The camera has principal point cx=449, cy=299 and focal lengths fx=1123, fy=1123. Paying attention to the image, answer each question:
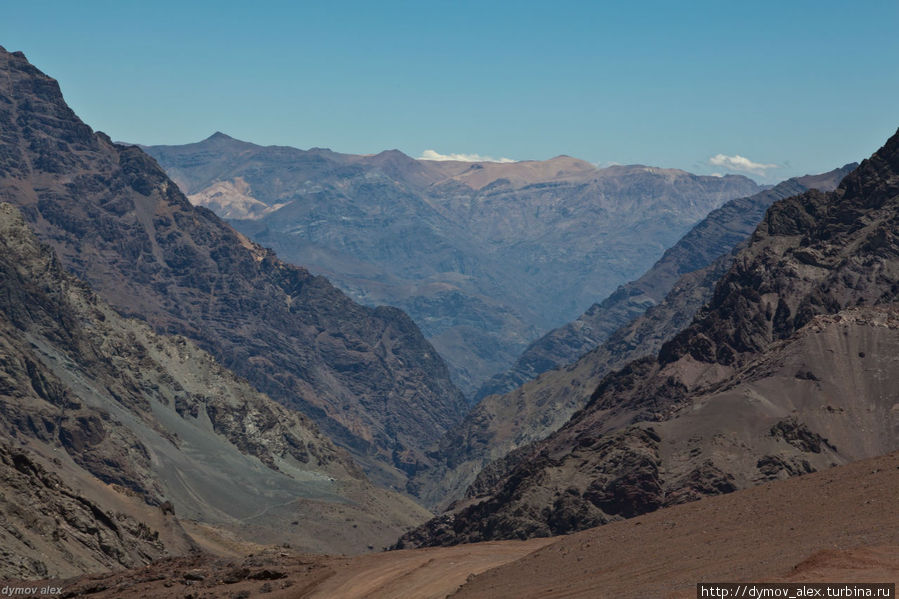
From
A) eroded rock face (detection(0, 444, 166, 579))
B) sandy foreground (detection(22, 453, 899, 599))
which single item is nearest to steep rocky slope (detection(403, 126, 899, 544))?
eroded rock face (detection(0, 444, 166, 579))

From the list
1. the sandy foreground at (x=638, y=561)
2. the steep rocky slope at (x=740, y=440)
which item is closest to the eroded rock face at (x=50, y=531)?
the sandy foreground at (x=638, y=561)

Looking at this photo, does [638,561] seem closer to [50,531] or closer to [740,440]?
[50,531]

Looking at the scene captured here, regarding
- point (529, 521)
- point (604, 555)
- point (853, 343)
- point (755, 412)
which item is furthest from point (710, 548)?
point (853, 343)

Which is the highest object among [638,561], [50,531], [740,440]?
[638,561]

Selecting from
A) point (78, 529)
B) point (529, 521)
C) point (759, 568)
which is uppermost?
point (759, 568)

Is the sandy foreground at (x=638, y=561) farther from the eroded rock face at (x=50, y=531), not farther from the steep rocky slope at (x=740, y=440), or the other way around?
the steep rocky slope at (x=740, y=440)

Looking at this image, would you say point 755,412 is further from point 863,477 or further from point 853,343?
point 863,477

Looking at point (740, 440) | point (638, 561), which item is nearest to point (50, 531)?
point (638, 561)

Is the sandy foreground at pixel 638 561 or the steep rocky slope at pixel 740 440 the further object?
the steep rocky slope at pixel 740 440
